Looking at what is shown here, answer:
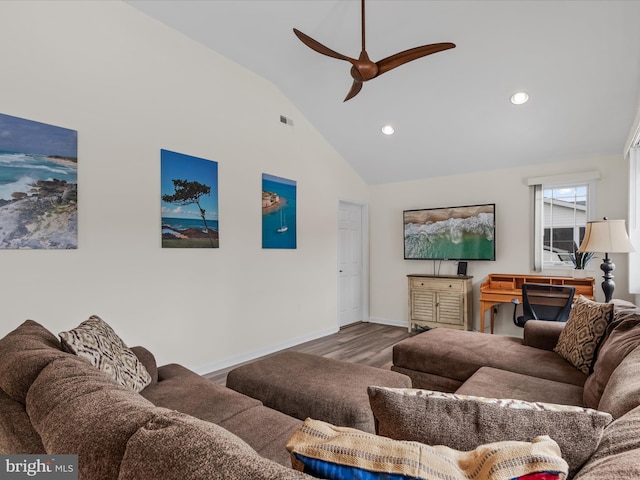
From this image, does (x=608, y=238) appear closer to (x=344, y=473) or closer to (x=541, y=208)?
(x=541, y=208)

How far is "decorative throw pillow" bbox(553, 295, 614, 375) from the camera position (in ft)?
7.00

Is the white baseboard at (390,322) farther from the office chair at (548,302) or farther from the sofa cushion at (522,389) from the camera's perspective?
the sofa cushion at (522,389)

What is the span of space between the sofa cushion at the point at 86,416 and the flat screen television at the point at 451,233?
477 cm

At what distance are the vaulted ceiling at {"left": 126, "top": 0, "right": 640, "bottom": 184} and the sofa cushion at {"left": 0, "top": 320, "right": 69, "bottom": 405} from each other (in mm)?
2841

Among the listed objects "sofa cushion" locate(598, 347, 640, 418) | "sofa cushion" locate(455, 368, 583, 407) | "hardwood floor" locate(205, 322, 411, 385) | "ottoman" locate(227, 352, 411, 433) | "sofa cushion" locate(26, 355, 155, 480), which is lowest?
"hardwood floor" locate(205, 322, 411, 385)

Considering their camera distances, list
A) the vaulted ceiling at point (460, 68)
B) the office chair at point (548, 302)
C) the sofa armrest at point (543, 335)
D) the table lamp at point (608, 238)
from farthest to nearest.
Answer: the office chair at point (548, 302) < the table lamp at point (608, 238) < the vaulted ceiling at point (460, 68) < the sofa armrest at point (543, 335)

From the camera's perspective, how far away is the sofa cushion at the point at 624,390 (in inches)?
41.0

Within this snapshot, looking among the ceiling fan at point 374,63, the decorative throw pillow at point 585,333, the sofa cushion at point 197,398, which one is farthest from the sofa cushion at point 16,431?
the decorative throw pillow at point 585,333

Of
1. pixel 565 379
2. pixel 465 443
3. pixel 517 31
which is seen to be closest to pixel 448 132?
pixel 517 31

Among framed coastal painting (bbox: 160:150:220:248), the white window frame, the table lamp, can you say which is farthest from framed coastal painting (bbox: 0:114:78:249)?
the white window frame

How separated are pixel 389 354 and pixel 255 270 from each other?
1.83 meters

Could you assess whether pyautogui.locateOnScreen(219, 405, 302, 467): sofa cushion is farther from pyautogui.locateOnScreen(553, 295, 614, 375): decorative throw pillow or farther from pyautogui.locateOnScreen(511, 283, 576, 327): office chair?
pyautogui.locateOnScreen(511, 283, 576, 327): office chair

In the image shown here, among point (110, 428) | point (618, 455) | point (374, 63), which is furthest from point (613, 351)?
point (374, 63)

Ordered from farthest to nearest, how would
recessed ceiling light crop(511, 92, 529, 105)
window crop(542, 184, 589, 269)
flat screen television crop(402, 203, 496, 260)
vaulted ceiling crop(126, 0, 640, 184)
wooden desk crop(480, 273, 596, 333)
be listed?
flat screen television crop(402, 203, 496, 260) → window crop(542, 184, 589, 269) → wooden desk crop(480, 273, 596, 333) → recessed ceiling light crop(511, 92, 529, 105) → vaulted ceiling crop(126, 0, 640, 184)
